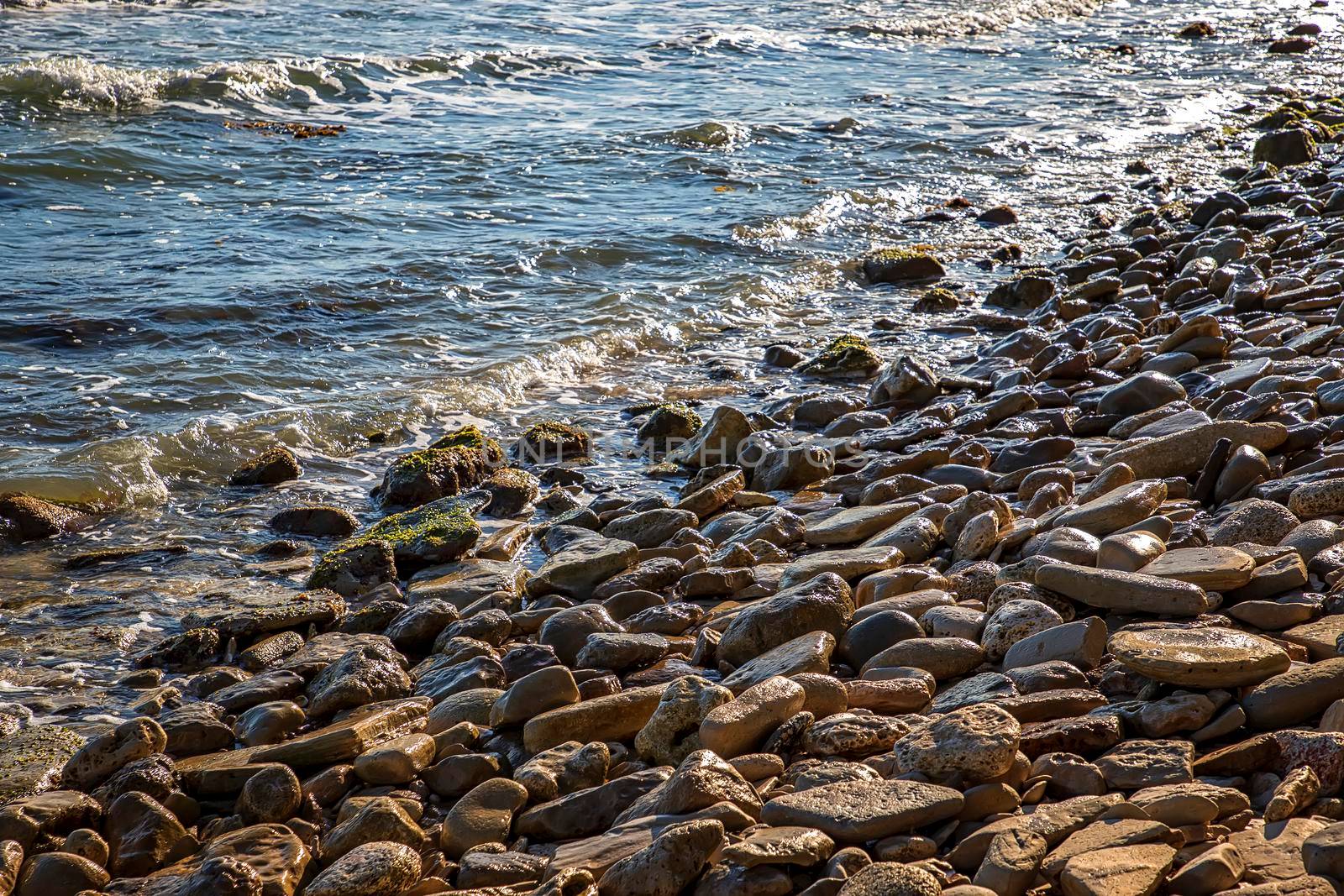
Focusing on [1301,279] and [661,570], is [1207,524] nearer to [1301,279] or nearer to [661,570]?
[661,570]

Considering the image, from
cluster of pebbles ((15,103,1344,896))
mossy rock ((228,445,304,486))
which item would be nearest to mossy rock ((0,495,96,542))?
cluster of pebbles ((15,103,1344,896))

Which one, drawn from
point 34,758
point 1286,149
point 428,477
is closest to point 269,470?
point 428,477

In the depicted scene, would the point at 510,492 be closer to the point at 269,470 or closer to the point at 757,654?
the point at 269,470

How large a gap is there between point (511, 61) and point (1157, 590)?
18.3 metres

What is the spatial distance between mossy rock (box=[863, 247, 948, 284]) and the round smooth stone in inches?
297

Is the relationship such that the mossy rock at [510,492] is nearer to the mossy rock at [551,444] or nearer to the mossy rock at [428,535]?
the mossy rock at [428,535]

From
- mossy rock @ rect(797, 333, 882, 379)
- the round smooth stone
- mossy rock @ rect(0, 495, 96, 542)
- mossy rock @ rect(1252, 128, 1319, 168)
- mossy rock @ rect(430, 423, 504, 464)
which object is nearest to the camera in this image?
the round smooth stone

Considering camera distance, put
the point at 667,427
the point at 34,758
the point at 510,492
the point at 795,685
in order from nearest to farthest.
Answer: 1. the point at 795,685
2. the point at 34,758
3. the point at 510,492
4. the point at 667,427

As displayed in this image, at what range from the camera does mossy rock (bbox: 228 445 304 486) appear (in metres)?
6.34

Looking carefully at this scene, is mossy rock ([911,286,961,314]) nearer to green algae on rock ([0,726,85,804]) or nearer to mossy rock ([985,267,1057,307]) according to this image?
mossy rock ([985,267,1057,307])

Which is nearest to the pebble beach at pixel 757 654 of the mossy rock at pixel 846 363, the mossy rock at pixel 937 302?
the mossy rock at pixel 846 363

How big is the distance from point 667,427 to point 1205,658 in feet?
14.1

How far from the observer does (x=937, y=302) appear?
365 inches

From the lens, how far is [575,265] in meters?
10.3
